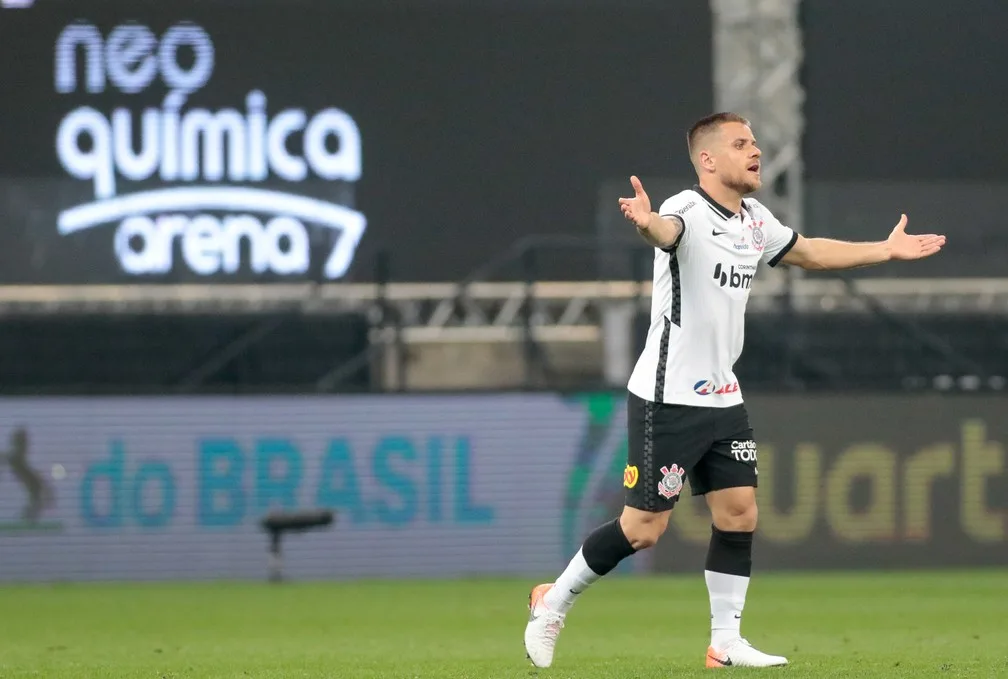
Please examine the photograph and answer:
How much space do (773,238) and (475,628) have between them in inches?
142

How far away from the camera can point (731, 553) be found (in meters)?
7.14

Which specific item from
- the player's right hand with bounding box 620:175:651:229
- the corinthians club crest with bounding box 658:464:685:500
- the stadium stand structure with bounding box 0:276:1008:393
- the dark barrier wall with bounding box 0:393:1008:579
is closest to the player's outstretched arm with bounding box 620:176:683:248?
the player's right hand with bounding box 620:175:651:229

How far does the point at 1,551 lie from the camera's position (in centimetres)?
1386

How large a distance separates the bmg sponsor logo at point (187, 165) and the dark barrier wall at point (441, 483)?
1.21 metres

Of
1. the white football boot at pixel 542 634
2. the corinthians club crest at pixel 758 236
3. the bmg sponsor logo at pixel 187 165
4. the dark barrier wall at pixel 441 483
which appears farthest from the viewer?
the bmg sponsor logo at pixel 187 165

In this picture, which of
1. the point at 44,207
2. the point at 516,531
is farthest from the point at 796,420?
the point at 44,207

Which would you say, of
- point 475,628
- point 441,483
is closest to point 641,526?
point 475,628

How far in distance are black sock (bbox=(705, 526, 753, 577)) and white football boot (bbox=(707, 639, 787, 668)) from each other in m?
0.27

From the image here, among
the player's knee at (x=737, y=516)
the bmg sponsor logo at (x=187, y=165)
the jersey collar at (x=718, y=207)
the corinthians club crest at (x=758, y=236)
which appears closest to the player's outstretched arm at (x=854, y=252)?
the corinthians club crest at (x=758, y=236)

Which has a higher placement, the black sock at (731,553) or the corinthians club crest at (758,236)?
the corinthians club crest at (758,236)

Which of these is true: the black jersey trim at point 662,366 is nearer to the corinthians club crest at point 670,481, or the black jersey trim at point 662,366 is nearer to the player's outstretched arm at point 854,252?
the corinthians club crest at point 670,481

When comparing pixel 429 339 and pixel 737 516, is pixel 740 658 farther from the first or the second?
pixel 429 339

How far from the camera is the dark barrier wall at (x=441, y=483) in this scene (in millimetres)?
13930

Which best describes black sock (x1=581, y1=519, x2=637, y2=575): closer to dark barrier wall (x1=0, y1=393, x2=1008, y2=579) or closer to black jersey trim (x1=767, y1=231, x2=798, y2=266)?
black jersey trim (x1=767, y1=231, x2=798, y2=266)
